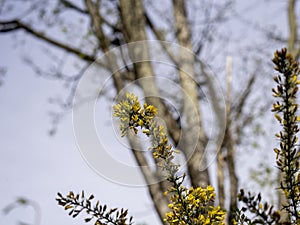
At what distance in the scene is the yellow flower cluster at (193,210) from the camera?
969 mm

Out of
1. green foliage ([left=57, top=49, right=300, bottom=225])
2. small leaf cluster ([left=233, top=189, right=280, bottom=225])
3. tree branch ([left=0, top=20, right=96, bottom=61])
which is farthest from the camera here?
tree branch ([left=0, top=20, right=96, bottom=61])

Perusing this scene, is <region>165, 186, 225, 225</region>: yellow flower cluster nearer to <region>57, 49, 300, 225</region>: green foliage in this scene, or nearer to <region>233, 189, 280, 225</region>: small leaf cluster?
<region>57, 49, 300, 225</region>: green foliage

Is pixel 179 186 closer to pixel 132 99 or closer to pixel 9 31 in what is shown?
pixel 132 99

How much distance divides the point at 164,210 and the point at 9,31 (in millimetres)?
3100

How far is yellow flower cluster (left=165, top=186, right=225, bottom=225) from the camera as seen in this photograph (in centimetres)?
97

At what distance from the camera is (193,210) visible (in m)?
0.98

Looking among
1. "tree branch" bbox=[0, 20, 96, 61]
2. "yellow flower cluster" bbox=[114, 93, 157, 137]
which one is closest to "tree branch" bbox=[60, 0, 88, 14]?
"tree branch" bbox=[0, 20, 96, 61]

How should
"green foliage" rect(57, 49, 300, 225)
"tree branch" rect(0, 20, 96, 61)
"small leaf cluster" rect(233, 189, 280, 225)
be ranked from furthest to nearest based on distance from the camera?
"tree branch" rect(0, 20, 96, 61), "green foliage" rect(57, 49, 300, 225), "small leaf cluster" rect(233, 189, 280, 225)

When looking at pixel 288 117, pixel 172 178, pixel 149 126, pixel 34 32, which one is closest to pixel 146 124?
pixel 149 126

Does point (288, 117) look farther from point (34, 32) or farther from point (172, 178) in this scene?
point (34, 32)

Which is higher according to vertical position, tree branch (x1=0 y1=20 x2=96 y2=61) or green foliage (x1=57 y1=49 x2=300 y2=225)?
tree branch (x1=0 y1=20 x2=96 y2=61)

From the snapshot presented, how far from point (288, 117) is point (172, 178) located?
291 mm

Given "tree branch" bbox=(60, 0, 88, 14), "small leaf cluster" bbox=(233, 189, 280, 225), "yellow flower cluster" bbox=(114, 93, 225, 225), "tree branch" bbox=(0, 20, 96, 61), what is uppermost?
"tree branch" bbox=(60, 0, 88, 14)

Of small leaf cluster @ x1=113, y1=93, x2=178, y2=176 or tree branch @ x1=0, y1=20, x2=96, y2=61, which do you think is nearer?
small leaf cluster @ x1=113, y1=93, x2=178, y2=176
